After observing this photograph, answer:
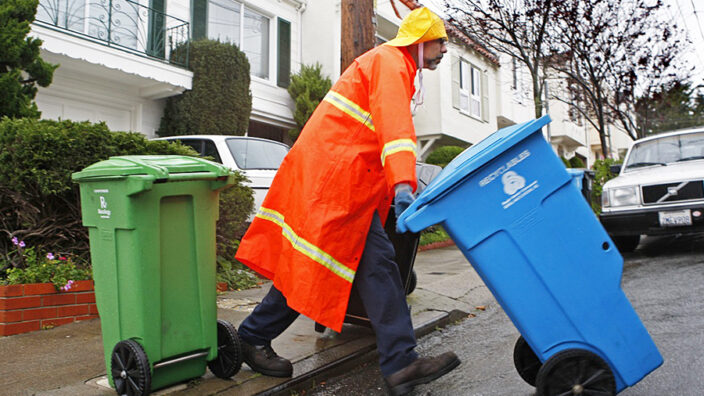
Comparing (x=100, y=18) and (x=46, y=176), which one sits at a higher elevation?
(x=100, y=18)

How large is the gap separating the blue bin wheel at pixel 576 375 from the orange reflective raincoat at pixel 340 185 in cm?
98

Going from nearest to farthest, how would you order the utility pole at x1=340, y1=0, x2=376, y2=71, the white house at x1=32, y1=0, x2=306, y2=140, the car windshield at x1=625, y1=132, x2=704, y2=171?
the utility pole at x1=340, y1=0, x2=376, y2=71 < the car windshield at x1=625, y1=132, x2=704, y2=171 < the white house at x1=32, y1=0, x2=306, y2=140

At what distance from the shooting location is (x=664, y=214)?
6.62 m

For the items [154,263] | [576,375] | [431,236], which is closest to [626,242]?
[431,236]

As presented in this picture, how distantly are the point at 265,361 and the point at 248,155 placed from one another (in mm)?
4622

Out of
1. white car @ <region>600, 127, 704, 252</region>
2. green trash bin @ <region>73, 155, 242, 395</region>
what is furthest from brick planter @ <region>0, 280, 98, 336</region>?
white car @ <region>600, 127, 704, 252</region>

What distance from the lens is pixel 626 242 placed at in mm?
7781

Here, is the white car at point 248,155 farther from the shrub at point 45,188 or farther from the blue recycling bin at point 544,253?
the blue recycling bin at point 544,253

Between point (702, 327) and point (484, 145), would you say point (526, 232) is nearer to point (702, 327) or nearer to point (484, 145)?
point (484, 145)

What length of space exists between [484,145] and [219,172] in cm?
128

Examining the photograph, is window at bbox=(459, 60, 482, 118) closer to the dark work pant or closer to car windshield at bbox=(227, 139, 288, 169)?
car windshield at bbox=(227, 139, 288, 169)

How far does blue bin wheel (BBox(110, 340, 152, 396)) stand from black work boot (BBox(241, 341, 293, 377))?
61cm

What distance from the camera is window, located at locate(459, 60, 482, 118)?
1758cm

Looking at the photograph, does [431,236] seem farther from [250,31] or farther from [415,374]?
[415,374]
